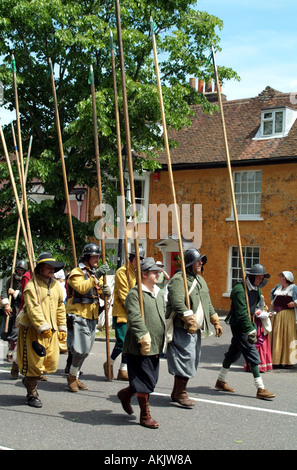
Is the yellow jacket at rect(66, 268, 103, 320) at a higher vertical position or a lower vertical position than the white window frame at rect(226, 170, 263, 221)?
lower

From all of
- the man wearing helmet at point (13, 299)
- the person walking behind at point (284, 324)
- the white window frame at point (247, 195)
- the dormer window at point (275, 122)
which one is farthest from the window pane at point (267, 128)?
the man wearing helmet at point (13, 299)

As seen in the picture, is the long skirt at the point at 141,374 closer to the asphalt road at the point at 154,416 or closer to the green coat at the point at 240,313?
the asphalt road at the point at 154,416

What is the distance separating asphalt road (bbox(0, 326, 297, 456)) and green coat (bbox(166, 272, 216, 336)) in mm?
1077

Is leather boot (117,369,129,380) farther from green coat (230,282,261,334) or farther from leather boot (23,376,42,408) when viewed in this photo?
leather boot (23,376,42,408)

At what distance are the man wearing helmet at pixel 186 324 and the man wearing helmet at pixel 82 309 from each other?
1.16 metres

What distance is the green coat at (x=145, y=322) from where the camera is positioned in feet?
21.3

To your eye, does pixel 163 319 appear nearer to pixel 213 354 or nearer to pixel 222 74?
pixel 213 354

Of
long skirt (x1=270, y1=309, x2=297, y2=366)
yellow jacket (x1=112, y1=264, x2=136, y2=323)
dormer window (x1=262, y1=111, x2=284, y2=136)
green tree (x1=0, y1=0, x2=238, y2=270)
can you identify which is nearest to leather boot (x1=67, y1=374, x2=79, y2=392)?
yellow jacket (x1=112, y1=264, x2=136, y2=323)

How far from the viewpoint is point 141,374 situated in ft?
21.4

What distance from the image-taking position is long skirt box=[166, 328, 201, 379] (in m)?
7.26

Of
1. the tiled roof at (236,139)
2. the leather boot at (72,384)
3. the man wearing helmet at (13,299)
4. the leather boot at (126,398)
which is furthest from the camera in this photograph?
the tiled roof at (236,139)

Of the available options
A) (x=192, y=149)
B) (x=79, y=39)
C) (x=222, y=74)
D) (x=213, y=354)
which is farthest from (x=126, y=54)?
(x=213, y=354)

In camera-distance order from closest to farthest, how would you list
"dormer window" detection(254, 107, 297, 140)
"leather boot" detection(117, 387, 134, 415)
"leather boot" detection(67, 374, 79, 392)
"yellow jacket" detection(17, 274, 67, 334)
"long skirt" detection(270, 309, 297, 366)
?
"leather boot" detection(117, 387, 134, 415)
"yellow jacket" detection(17, 274, 67, 334)
"leather boot" detection(67, 374, 79, 392)
"long skirt" detection(270, 309, 297, 366)
"dormer window" detection(254, 107, 297, 140)

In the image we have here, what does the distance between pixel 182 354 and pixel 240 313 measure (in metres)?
1.23
